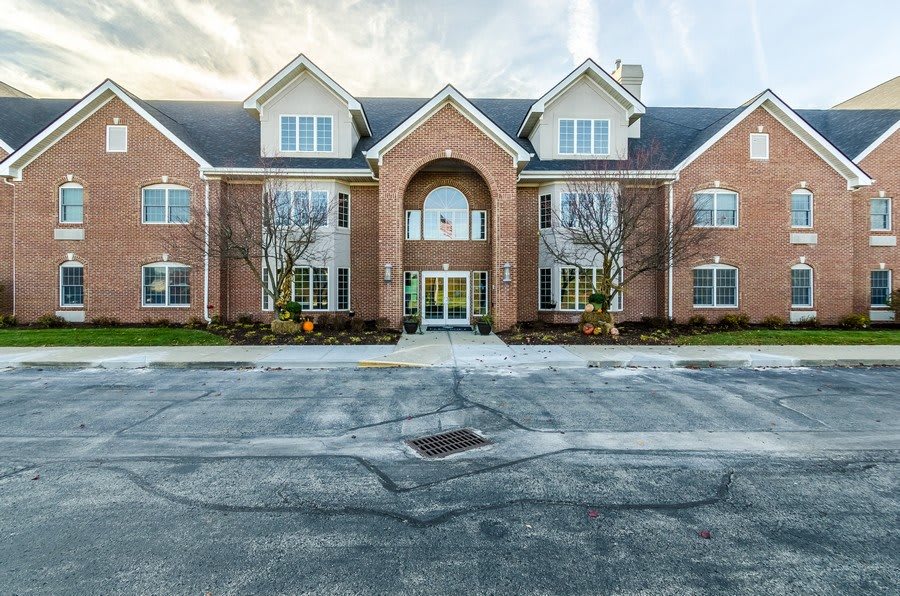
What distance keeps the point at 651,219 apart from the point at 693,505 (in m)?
14.6

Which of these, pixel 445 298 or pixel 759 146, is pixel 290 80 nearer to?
pixel 445 298

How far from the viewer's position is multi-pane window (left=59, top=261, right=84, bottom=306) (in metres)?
17.1

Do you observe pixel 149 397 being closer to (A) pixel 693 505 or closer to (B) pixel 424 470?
(B) pixel 424 470

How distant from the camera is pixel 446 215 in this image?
726 inches

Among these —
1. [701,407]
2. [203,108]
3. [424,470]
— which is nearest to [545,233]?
[701,407]

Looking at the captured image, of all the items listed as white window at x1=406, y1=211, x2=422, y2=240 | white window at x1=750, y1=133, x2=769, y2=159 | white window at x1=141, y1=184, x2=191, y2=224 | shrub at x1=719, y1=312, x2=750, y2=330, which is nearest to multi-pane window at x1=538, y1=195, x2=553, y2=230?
white window at x1=406, y1=211, x2=422, y2=240

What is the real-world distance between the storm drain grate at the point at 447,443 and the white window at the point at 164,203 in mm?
16504

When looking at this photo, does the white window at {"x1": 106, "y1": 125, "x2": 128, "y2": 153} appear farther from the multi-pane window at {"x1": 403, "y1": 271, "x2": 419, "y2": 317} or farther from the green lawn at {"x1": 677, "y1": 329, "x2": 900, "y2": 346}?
the green lawn at {"x1": 677, "y1": 329, "x2": 900, "y2": 346}

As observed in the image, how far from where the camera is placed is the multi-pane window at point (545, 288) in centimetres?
1836

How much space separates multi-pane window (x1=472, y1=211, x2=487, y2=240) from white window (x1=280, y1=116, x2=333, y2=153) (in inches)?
285

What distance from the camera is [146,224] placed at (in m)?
17.2

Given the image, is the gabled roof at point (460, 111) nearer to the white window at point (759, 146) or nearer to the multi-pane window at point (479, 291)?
the multi-pane window at point (479, 291)

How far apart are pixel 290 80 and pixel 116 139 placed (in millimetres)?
7450

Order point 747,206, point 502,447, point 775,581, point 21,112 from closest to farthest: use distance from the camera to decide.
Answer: point 775,581 → point 502,447 → point 747,206 → point 21,112
